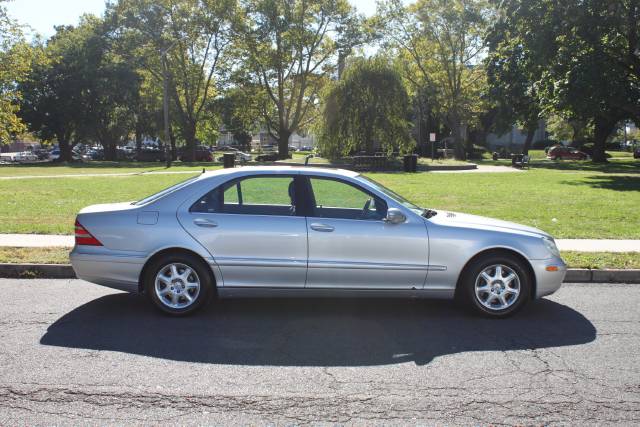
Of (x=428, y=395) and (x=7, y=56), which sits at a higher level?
(x=7, y=56)

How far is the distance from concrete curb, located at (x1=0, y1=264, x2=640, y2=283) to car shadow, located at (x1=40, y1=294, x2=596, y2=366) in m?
1.43

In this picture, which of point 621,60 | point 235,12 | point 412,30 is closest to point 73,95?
point 235,12

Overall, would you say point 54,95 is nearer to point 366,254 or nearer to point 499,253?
point 366,254

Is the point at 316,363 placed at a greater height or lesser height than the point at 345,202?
lesser

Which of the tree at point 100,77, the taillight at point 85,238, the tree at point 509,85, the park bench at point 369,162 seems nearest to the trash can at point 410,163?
the park bench at point 369,162

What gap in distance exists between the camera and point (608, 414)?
12.5ft

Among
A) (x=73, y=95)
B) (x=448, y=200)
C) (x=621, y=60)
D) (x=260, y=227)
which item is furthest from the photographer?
(x=73, y=95)

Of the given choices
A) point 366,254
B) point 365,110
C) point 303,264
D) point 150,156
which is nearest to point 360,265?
point 366,254

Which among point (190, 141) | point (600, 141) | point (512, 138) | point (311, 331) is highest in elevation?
point (512, 138)

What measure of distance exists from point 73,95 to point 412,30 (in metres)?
32.4

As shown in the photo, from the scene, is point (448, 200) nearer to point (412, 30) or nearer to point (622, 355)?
point (622, 355)

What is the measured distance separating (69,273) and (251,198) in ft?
10.9

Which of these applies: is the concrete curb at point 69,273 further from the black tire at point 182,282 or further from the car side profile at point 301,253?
the black tire at point 182,282

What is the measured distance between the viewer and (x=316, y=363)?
4.72 meters
